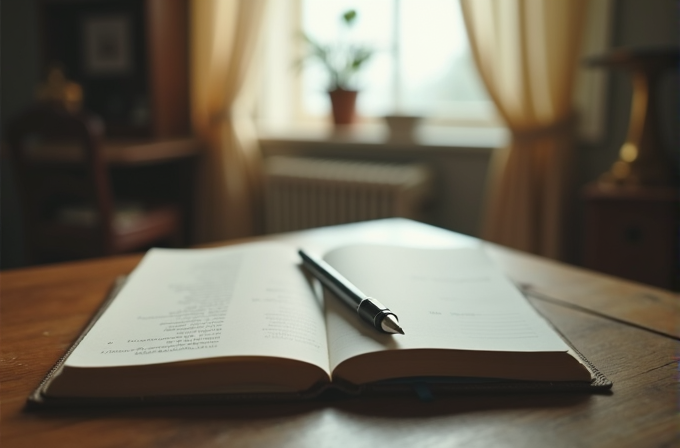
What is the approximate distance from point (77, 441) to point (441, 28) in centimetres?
219

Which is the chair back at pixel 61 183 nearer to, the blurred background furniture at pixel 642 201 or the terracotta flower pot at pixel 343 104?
the terracotta flower pot at pixel 343 104

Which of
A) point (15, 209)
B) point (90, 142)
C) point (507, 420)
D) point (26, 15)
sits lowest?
point (15, 209)

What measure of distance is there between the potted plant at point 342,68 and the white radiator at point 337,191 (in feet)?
0.66

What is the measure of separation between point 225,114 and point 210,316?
2093 mm

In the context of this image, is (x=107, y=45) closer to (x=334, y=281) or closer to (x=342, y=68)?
(x=342, y=68)

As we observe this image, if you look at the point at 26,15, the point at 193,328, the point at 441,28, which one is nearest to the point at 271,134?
the point at 441,28

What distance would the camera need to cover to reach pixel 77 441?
1.42ft

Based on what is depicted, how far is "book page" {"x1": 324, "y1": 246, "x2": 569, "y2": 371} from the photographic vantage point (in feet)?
1.74

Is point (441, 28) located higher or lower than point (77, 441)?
higher

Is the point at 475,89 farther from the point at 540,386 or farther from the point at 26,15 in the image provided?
the point at 26,15

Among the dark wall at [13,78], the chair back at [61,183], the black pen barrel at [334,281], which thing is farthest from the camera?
the dark wall at [13,78]

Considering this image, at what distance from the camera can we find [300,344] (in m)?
0.53

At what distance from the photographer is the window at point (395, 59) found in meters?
2.35

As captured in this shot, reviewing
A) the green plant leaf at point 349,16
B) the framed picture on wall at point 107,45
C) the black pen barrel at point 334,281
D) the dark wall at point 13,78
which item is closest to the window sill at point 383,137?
the green plant leaf at point 349,16
